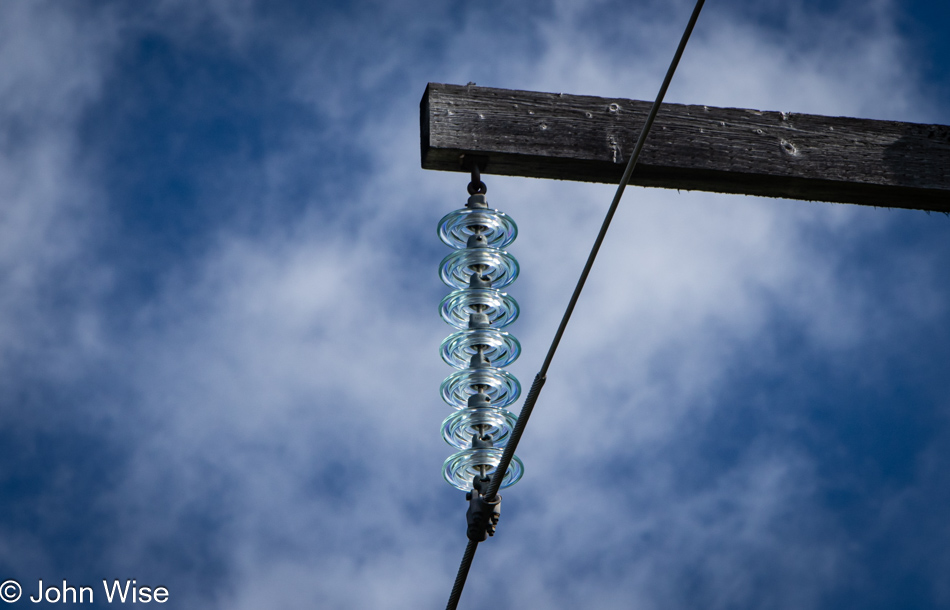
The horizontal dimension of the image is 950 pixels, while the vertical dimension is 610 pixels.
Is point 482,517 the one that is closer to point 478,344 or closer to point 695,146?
point 478,344

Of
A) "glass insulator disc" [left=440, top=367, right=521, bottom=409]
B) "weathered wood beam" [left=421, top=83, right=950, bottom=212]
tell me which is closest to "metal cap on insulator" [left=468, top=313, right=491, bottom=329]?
"glass insulator disc" [left=440, top=367, right=521, bottom=409]

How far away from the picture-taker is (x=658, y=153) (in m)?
3.18

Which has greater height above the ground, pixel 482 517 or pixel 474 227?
pixel 474 227

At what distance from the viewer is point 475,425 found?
286 cm

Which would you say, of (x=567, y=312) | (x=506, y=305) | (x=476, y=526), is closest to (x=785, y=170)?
(x=506, y=305)

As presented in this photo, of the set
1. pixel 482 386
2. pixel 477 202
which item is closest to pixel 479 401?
pixel 482 386

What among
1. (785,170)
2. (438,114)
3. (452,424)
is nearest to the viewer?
(452,424)

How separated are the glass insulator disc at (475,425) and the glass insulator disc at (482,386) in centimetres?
3

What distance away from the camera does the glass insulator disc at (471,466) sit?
9.19 feet

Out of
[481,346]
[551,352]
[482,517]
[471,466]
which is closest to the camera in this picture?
[551,352]

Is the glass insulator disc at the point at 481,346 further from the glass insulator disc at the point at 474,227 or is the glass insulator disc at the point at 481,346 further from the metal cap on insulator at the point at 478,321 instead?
the glass insulator disc at the point at 474,227

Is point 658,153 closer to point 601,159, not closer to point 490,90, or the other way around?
point 601,159

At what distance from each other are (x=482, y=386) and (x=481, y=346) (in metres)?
0.10

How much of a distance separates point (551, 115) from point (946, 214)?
1154mm
